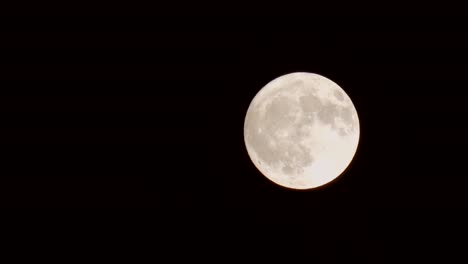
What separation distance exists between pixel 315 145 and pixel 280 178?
2.45 feet

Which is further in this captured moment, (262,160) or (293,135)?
(262,160)

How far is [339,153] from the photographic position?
220 inches

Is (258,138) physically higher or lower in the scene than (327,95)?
lower

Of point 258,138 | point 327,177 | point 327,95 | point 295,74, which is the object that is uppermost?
point 295,74

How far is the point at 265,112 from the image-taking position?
5.82 metres

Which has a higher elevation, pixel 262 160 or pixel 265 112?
pixel 265 112

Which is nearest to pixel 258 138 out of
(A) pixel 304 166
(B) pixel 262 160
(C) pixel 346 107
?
(B) pixel 262 160

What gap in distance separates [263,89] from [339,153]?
130cm

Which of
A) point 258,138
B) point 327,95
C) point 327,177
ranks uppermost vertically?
point 327,95

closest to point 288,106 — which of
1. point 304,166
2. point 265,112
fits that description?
point 265,112

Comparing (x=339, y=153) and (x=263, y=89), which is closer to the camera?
(x=339, y=153)

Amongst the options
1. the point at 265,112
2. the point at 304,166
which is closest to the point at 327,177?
the point at 304,166

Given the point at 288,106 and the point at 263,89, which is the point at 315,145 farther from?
the point at 263,89

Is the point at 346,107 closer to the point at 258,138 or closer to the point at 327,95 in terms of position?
the point at 327,95
